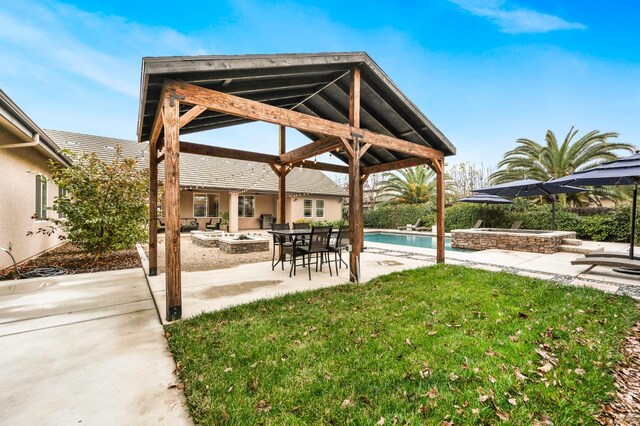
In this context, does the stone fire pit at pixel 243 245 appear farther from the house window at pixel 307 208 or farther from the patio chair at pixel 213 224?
the house window at pixel 307 208

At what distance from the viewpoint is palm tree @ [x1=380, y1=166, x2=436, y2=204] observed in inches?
866

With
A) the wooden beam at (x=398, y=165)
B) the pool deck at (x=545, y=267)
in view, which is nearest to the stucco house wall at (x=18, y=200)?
the wooden beam at (x=398, y=165)

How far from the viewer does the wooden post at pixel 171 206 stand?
144 inches

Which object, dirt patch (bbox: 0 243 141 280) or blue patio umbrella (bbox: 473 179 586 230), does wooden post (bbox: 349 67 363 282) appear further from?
blue patio umbrella (bbox: 473 179 586 230)

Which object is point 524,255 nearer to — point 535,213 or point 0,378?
point 535,213

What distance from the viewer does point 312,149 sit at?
6656mm

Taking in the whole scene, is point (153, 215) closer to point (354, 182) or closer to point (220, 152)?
point (220, 152)

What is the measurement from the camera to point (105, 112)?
24.5 m

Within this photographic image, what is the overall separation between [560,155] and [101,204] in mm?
20478

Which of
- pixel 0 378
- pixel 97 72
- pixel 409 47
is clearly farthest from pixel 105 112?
pixel 0 378

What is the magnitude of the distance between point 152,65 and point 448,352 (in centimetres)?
477

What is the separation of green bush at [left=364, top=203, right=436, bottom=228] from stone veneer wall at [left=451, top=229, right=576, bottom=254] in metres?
7.21

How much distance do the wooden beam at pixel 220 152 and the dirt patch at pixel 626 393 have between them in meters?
7.25

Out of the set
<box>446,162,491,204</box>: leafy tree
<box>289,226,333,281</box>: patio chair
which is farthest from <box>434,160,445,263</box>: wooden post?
<box>446,162,491,204</box>: leafy tree
